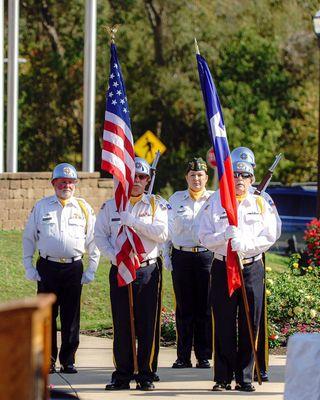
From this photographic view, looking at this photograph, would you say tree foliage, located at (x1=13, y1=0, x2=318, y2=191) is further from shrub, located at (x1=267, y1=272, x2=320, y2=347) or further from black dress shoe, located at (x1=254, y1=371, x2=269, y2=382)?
black dress shoe, located at (x1=254, y1=371, x2=269, y2=382)

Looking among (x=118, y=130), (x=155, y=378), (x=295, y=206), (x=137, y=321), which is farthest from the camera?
(x=295, y=206)

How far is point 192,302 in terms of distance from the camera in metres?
12.0

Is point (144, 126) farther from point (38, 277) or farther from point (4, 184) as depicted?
point (38, 277)

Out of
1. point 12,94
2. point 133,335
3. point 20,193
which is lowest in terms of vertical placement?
point 133,335

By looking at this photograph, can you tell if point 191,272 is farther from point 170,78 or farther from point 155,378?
point 170,78

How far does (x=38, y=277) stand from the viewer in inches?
444

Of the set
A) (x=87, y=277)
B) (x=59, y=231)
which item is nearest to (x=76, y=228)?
(x=59, y=231)

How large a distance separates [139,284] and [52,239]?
119 centimetres

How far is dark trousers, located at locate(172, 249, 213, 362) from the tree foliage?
24652 millimetres

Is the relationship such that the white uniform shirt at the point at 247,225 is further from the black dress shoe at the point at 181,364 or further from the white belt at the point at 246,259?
the black dress shoe at the point at 181,364

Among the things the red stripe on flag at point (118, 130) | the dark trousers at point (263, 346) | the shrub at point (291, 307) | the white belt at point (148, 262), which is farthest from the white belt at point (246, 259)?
the shrub at point (291, 307)

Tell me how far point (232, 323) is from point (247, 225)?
0.80m

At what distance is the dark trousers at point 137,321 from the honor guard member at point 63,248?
0.97 m

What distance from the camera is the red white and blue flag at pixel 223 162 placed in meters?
9.93
